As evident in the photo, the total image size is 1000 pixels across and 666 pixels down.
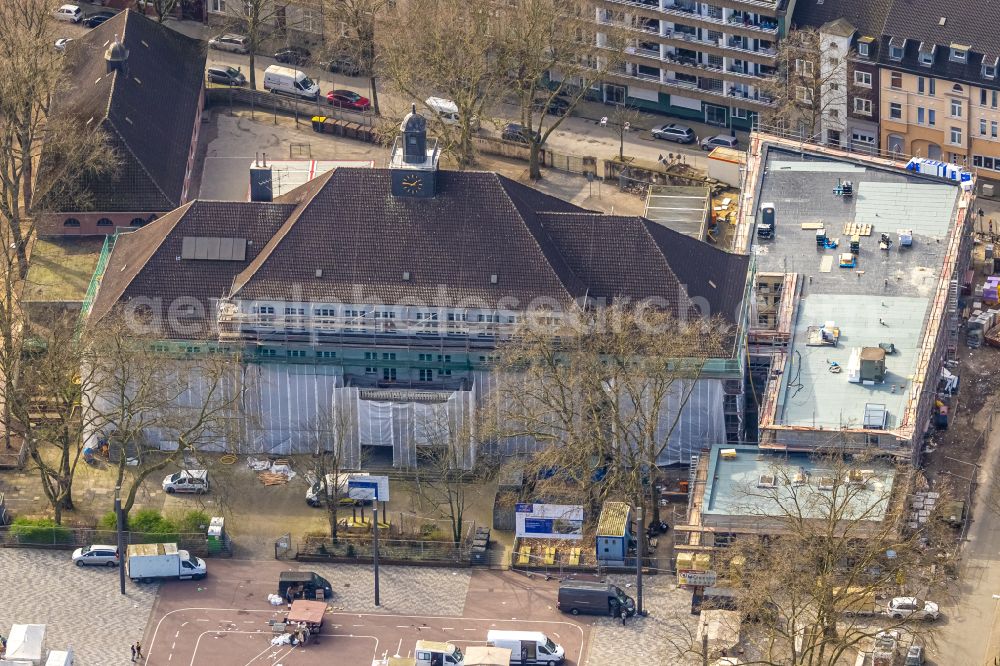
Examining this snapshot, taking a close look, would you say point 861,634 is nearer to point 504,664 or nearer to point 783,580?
point 783,580

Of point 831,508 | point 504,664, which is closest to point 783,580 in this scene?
point 831,508

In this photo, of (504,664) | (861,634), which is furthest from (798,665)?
(504,664)

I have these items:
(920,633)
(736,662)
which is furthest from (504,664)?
(920,633)

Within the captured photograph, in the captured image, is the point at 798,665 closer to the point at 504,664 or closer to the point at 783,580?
the point at 783,580

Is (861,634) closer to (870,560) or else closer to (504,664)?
(870,560)
